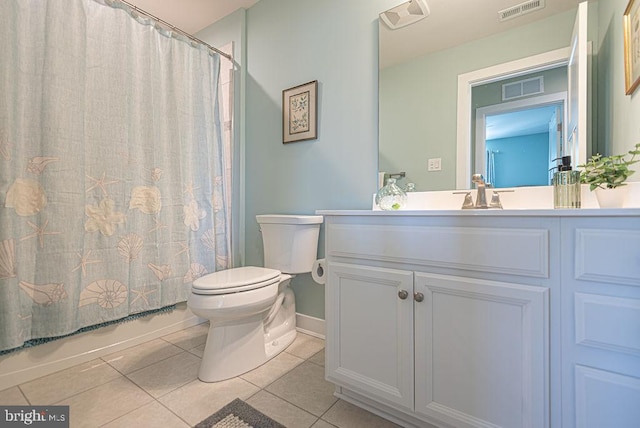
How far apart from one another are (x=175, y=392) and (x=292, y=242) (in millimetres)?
908

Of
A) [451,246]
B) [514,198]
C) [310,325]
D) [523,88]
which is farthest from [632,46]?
[310,325]

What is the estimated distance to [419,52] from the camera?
149cm

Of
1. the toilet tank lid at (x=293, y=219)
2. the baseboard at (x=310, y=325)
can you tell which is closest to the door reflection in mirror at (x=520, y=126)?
the toilet tank lid at (x=293, y=219)

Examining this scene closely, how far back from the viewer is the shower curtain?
1.29 m

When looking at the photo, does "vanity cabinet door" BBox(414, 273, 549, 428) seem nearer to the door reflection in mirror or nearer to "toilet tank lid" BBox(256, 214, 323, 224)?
the door reflection in mirror

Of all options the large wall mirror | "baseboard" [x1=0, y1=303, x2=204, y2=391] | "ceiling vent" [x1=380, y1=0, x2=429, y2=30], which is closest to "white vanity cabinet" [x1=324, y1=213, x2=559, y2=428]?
the large wall mirror

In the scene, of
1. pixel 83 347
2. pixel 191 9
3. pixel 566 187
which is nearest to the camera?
pixel 566 187

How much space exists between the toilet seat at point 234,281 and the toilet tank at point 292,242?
0.57ft

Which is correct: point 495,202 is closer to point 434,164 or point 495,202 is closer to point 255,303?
point 434,164

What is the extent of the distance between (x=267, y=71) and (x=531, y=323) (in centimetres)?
214

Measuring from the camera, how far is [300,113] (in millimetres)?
1914

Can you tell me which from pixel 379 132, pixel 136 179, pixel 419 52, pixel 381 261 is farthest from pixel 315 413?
pixel 419 52

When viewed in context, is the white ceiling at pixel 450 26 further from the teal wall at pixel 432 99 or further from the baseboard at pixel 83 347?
the baseboard at pixel 83 347

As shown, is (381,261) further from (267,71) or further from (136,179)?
(267,71)
